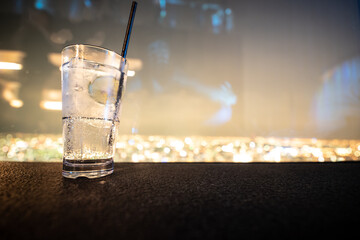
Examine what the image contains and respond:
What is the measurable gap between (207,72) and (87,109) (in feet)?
3.56

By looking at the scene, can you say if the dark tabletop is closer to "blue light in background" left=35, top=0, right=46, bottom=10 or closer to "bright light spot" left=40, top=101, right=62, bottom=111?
"bright light spot" left=40, top=101, right=62, bottom=111

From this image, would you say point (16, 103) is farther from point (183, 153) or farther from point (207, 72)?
point (207, 72)

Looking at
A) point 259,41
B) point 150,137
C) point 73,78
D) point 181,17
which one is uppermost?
point 181,17

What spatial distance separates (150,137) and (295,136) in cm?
114

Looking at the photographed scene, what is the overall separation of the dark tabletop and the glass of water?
0.23 ft

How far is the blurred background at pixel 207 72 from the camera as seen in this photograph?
3.83 ft

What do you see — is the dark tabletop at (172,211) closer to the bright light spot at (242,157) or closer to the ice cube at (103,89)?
the ice cube at (103,89)

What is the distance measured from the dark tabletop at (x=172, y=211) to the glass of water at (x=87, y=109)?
0.07m

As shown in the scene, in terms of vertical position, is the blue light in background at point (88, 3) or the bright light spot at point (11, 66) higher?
the blue light in background at point (88, 3)

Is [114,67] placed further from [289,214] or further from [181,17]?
[181,17]

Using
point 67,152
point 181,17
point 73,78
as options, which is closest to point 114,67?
point 73,78

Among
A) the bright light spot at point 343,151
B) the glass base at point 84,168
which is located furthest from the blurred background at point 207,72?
the glass base at point 84,168

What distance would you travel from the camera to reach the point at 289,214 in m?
0.32

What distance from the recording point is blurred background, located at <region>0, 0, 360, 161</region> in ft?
3.83
